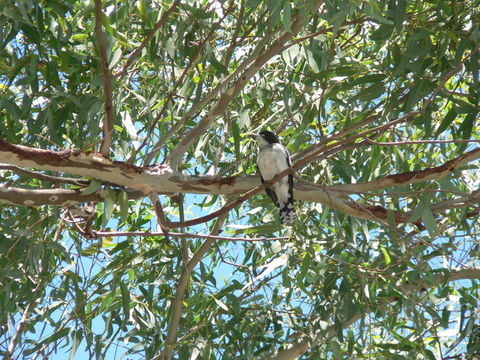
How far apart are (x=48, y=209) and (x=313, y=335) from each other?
4.86ft

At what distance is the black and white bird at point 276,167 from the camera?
3.56m

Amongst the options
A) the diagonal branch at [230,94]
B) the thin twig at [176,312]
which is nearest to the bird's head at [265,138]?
the thin twig at [176,312]

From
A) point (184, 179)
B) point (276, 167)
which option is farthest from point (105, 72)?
point (276, 167)

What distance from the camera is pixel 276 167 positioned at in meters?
4.09

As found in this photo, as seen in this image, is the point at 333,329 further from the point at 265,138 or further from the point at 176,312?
the point at 265,138

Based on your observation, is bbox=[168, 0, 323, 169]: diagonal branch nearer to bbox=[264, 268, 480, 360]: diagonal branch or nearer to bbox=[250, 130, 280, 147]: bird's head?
bbox=[250, 130, 280, 147]: bird's head

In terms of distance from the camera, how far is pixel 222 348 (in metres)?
3.91

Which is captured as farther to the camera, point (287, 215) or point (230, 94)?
point (287, 215)

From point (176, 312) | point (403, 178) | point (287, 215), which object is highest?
point (287, 215)

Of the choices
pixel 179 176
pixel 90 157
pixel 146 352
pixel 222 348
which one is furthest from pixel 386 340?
pixel 90 157

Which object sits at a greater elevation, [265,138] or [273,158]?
[265,138]

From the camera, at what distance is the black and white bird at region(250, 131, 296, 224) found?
3556 millimetres

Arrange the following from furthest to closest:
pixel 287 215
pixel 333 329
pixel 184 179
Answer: pixel 333 329 < pixel 287 215 < pixel 184 179

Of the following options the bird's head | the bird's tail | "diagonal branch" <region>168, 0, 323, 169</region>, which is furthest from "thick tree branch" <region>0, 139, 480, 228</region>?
the bird's head
